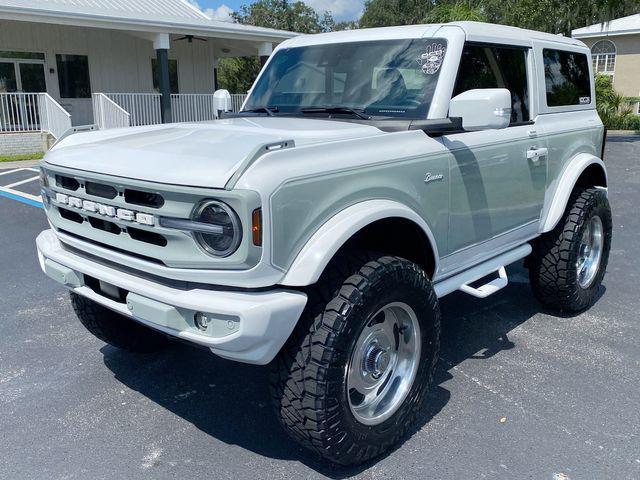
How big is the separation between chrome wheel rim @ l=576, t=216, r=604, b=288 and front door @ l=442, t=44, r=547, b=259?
2.84ft

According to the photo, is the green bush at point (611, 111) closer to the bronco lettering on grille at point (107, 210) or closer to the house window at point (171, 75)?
the house window at point (171, 75)

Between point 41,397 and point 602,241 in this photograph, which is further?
point 602,241

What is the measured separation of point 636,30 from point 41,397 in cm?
2864

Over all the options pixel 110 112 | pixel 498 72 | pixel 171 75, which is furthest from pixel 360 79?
pixel 171 75

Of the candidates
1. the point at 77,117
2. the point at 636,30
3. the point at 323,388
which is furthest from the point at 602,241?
the point at 636,30

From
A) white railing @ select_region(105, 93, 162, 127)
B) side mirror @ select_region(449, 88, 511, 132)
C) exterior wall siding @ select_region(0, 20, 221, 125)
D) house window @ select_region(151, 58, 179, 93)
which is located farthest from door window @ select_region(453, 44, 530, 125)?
house window @ select_region(151, 58, 179, 93)

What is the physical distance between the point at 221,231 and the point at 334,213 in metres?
0.55

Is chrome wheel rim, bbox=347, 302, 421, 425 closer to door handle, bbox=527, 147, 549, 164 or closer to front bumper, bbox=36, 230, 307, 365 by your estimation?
front bumper, bbox=36, 230, 307, 365

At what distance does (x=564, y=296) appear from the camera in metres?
4.61

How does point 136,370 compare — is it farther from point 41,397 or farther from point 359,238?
point 359,238

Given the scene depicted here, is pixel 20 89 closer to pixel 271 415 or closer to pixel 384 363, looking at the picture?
pixel 271 415

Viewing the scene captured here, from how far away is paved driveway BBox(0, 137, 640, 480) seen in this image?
290cm

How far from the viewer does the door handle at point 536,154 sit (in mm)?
4020

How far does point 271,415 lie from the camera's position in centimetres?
337
